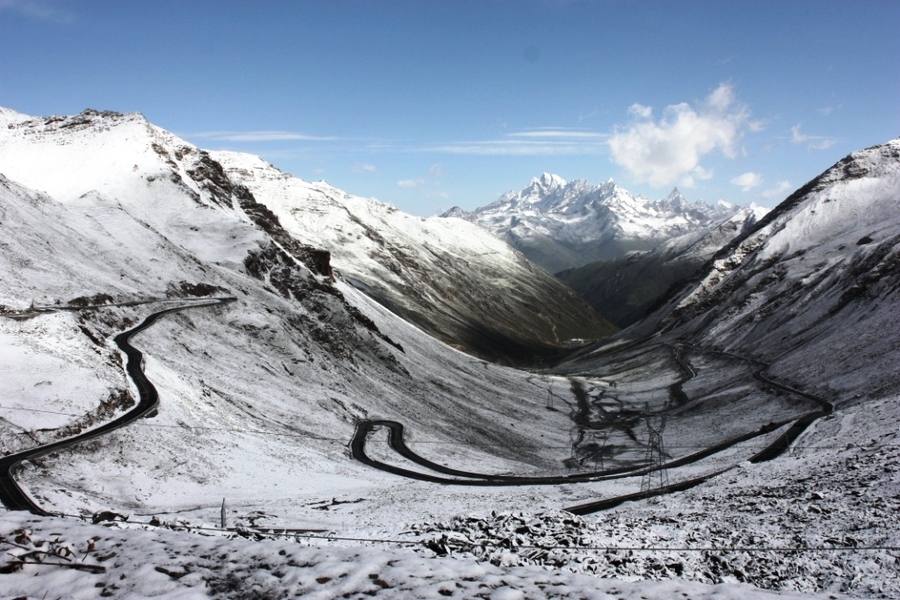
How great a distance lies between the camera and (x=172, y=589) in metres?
11.5

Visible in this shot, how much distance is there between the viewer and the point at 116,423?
3928 cm

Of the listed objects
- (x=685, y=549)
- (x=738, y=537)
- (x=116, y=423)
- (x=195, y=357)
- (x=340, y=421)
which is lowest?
(x=116, y=423)

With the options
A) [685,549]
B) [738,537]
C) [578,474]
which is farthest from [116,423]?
[578,474]

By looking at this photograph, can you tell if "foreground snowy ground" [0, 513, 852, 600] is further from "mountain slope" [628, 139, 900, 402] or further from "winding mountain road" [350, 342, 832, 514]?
"mountain slope" [628, 139, 900, 402]

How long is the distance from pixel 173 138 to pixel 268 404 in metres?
93.1

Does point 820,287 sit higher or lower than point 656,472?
higher

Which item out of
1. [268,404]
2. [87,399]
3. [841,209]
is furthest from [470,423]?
[841,209]

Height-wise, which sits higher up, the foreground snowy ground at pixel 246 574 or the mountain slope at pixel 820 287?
the mountain slope at pixel 820 287

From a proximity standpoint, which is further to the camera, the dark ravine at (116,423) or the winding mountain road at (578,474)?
the winding mountain road at (578,474)

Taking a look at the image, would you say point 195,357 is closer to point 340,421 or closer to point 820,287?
point 340,421

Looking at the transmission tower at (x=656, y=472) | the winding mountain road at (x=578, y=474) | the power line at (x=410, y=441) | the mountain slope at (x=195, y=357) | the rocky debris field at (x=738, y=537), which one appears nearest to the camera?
the rocky debris field at (x=738, y=537)

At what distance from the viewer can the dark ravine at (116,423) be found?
2514 cm

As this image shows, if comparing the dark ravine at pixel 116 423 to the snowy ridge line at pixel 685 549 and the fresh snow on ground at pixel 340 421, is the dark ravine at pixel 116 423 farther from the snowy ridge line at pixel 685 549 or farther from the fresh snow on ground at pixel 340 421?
the snowy ridge line at pixel 685 549

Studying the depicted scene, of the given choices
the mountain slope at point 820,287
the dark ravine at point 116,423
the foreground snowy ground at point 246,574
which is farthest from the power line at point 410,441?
the foreground snowy ground at point 246,574
